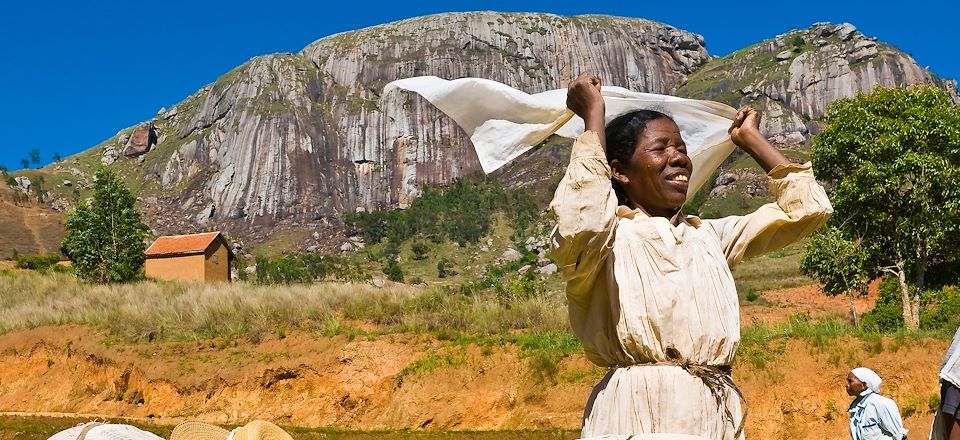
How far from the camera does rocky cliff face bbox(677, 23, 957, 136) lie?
13200 cm

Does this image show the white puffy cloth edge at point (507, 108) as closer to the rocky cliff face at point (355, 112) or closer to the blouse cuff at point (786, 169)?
the blouse cuff at point (786, 169)

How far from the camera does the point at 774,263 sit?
5659 centimetres

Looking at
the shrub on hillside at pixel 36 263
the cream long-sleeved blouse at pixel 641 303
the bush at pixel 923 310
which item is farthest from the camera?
the shrub on hillside at pixel 36 263

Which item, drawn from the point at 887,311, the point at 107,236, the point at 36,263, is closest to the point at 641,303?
the point at 887,311

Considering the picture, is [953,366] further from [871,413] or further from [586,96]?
[871,413]

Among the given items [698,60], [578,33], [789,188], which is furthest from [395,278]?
[698,60]

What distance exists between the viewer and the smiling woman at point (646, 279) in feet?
7.52

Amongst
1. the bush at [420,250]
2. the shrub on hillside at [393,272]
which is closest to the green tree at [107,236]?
the shrub on hillside at [393,272]

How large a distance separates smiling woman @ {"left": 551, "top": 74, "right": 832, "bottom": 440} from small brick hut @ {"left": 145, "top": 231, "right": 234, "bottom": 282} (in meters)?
36.9

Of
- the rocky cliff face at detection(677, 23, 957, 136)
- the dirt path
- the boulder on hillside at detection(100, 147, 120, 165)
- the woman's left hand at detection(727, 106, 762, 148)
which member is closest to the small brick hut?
the dirt path

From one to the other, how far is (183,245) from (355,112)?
117916mm

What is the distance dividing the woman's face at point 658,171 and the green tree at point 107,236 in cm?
3431

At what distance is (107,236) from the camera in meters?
35.0

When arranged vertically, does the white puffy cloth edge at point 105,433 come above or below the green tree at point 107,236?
below
